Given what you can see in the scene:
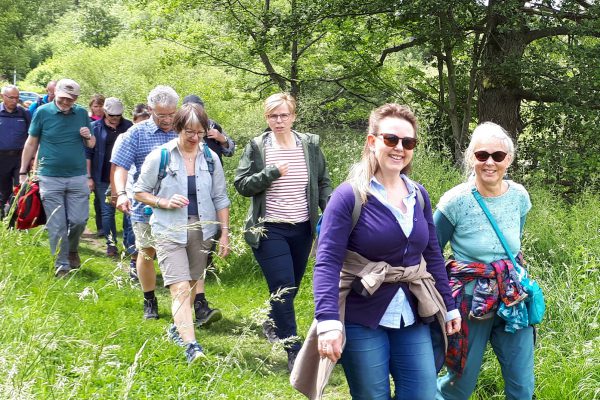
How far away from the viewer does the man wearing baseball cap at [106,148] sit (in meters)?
9.27

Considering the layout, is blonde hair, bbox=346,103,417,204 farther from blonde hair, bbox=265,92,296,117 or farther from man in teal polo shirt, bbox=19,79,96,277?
man in teal polo shirt, bbox=19,79,96,277

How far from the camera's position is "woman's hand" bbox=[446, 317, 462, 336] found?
357cm

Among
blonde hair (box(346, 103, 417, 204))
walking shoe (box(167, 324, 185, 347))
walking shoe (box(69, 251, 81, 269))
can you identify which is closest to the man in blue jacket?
walking shoe (box(69, 251, 81, 269))

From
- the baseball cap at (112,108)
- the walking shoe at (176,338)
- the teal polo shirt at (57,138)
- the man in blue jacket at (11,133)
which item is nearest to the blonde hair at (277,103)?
the walking shoe at (176,338)

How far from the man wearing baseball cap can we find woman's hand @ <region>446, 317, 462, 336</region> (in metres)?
6.38

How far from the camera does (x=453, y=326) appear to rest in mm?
3572

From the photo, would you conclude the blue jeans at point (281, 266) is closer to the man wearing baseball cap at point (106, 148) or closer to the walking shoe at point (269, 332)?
the walking shoe at point (269, 332)

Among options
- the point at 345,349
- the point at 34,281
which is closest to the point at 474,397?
the point at 345,349

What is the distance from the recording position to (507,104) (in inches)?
469

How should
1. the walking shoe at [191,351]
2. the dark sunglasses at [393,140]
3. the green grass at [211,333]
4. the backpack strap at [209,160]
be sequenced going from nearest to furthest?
the green grass at [211,333] → the dark sunglasses at [393,140] → the walking shoe at [191,351] → the backpack strap at [209,160]

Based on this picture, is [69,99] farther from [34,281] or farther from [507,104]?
[507,104]

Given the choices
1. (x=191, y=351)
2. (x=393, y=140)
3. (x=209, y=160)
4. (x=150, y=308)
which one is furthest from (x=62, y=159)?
(x=393, y=140)

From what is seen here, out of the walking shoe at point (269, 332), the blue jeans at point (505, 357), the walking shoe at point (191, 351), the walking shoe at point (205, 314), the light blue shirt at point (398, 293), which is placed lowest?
the walking shoe at point (269, 332)

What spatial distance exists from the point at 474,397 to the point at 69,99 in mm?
5024
